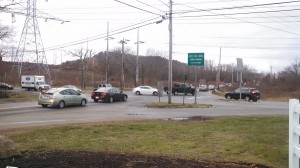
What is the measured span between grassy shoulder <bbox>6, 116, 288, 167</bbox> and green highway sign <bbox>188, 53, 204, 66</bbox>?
1907 cm

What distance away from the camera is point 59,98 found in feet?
96.4

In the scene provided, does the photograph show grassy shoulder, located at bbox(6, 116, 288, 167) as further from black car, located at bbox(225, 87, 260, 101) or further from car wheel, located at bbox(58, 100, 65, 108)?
black car, located at bbox(225, 87, 260, 101)

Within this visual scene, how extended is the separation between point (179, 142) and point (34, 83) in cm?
6107

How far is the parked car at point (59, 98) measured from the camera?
29.1m

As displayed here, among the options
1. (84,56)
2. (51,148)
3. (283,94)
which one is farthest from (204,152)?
(84,56)

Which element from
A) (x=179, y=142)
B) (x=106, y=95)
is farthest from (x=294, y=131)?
(x=106, y=95)

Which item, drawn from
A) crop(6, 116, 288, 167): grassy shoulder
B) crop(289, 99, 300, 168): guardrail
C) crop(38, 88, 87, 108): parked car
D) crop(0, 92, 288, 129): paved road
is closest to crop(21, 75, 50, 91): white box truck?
crop(38, 88, 87, 108): parked car

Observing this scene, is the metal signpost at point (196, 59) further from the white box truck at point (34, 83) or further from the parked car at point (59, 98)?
the white box truck at point (34, 83)

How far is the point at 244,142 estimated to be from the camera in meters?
10.1

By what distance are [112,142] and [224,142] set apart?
2.97 m

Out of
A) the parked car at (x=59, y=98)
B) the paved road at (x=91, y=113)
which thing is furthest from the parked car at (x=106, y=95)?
the paved road at (x=91, y=113)

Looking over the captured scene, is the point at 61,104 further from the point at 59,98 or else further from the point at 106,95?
the point at 106,95

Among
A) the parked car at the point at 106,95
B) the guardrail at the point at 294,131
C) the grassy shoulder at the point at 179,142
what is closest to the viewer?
the guardrail at the point at 294,131

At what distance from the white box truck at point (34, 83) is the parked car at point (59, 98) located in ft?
125
